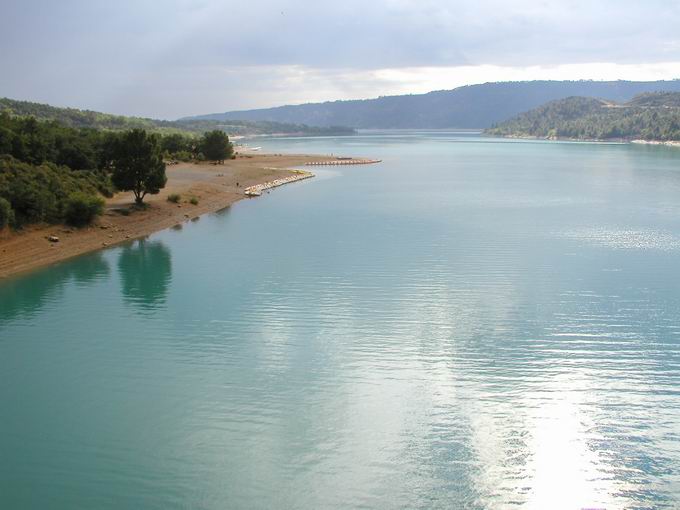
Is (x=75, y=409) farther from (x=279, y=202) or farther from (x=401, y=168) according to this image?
(x=401, y=168)

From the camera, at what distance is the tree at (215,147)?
84562mm

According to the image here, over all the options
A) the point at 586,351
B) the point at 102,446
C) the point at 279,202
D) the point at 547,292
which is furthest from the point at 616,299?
the point at 279,202

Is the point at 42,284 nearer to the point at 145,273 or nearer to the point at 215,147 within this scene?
the point at 145,273

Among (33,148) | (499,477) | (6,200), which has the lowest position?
(499,477)

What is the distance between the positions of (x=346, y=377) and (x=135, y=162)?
29.0m

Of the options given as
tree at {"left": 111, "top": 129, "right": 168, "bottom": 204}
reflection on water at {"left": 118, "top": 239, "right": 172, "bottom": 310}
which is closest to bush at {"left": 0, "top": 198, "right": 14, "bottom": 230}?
reflection on water at {"left": 118, "top": 239, "right": 172, "bottom": 310}

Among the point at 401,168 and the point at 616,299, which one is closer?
the point at 616,299

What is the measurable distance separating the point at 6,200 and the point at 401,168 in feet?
220

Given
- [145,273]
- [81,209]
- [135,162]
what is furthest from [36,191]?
[145,273]

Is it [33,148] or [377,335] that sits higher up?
[33,148]

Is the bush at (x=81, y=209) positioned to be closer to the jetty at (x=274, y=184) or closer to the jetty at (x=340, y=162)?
the jetty at (x=274, y=184)

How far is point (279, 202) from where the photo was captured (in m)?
54.8

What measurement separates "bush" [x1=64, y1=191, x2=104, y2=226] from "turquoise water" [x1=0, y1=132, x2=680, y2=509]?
12.4ft

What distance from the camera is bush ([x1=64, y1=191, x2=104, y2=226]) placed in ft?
118
